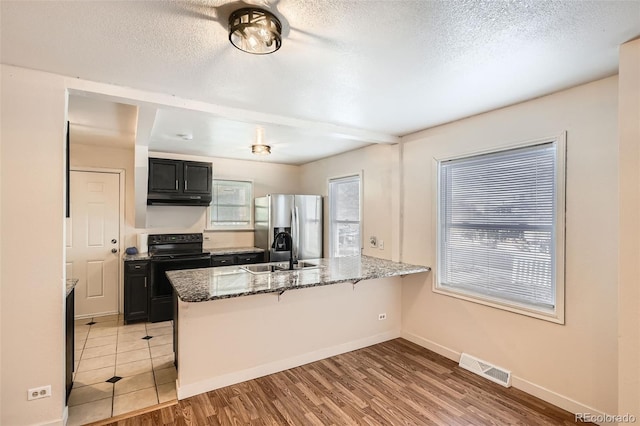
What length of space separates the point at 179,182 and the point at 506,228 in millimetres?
4210

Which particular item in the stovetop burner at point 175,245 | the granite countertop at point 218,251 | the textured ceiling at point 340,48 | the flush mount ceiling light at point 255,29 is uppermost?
the textured ceiling at point 340,48

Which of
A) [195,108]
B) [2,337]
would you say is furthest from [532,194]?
[2,337]

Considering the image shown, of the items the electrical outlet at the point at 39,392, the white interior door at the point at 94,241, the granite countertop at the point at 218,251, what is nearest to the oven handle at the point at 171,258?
the granite countertop at the point at 218,251

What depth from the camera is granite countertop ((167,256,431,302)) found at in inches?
98.2

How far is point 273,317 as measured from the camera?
3.06 m

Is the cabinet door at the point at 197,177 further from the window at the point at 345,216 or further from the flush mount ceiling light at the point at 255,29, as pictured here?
the flush mount ceiling light at the point at 255,29

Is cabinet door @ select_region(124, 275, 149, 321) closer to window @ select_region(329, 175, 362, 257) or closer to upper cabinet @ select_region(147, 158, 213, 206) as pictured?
upper cabinet @ select_region(147, 158, 213, 206)

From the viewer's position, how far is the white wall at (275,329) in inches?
105

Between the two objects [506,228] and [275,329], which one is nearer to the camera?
[506,228]

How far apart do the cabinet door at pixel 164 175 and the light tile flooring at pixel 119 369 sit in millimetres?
1873

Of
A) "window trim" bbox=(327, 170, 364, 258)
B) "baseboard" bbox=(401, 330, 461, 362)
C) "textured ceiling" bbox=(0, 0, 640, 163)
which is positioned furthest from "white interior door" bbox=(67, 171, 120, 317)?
"baseboard" bbox=(401, 330, 461, 362)

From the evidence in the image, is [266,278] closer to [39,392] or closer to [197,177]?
[39,392]

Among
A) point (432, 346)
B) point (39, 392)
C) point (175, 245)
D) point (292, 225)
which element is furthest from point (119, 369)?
point (432, 346)

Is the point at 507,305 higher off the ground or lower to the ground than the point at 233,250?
lower
